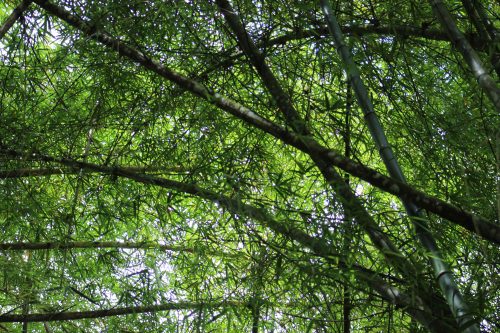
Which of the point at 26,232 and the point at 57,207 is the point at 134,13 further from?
the point at 26,232

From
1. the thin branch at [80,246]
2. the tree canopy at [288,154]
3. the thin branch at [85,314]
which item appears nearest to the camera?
the tree canopy at [288,154]

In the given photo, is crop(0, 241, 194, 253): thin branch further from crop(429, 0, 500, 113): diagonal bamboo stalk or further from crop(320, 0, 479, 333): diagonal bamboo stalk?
crop(429, 0, 500, 113): diagonal bamboo stalk

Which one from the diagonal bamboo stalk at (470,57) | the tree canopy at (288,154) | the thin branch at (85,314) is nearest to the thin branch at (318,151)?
the tree canopy at (288,154)

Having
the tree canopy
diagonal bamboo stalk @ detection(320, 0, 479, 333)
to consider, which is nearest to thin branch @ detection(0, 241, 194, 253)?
the tree canopy

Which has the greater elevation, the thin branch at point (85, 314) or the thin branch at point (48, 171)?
the thin branch at point (48, 171)

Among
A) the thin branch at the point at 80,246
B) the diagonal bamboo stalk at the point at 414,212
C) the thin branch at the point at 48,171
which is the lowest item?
the diagonal bamboo stalk at the point at 414,212

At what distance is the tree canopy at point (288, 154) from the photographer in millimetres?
1525

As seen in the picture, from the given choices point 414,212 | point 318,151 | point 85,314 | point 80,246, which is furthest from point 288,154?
point 80,246

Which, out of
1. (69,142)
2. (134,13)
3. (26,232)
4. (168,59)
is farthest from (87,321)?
(134,13)

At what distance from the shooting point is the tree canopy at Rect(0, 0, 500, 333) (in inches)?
60.1

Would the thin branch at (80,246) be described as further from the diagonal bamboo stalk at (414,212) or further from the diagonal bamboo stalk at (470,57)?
the diagonal bamboo stalk at (470,57)

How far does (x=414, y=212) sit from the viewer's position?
4.76 feet

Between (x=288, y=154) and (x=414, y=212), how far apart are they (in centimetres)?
95

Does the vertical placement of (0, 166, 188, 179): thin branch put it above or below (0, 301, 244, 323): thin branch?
above
